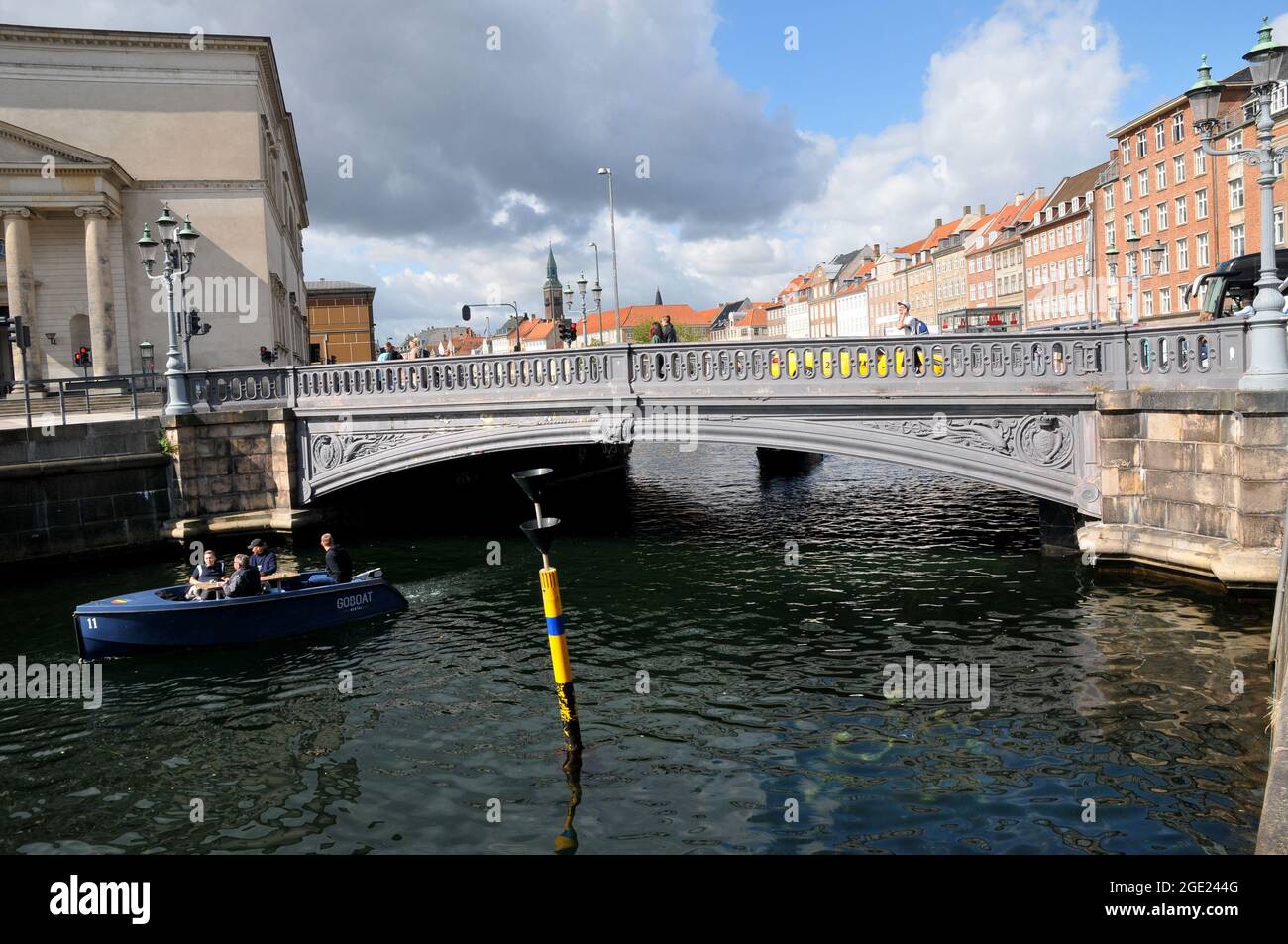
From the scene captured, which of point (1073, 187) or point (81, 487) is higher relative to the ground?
point (1073, 187)

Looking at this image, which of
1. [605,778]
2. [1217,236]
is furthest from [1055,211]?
[605,778]

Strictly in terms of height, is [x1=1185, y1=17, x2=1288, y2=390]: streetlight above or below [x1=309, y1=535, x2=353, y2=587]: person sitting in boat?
above

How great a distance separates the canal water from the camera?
337 inches

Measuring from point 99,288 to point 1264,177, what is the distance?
116 feet

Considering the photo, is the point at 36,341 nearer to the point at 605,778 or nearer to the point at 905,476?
the point at 905,476

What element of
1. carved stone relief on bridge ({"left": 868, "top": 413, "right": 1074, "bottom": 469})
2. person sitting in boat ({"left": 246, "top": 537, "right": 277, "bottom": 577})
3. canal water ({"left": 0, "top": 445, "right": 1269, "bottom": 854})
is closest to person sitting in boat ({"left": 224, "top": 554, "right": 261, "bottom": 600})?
canal water ({"left": 0, "top": 445, "right": 1269, "bottom": 854})

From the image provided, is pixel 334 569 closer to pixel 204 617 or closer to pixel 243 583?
pixel 243 583

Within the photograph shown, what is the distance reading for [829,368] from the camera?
17781 millimetres

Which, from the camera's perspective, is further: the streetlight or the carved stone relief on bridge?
the carved stone relief on bridge

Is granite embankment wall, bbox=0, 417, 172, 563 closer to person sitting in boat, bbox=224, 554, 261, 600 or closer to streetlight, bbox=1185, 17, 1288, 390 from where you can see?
person sitting in boat, bbox=224, 554, 261, 600

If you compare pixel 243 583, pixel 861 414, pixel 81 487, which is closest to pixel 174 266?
pixel 81 487

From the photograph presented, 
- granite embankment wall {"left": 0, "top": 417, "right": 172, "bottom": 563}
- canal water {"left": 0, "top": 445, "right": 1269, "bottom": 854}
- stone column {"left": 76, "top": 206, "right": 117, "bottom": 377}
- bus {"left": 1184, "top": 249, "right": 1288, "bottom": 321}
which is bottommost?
canal water {"left": 0, "top": 445, "right": 1269, "bottom": 854}

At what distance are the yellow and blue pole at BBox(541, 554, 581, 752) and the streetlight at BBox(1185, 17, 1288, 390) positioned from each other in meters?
9.66
